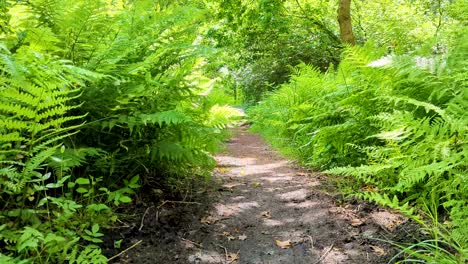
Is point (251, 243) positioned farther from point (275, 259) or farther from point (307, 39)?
point (307, 39)

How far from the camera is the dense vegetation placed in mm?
1792

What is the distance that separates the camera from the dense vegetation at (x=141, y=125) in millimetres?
1792

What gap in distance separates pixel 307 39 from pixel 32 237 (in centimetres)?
1109

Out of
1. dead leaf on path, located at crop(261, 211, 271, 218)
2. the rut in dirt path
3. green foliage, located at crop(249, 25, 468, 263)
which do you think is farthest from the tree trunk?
dead leaf on path, located at crop(261, 211, 271, 218)

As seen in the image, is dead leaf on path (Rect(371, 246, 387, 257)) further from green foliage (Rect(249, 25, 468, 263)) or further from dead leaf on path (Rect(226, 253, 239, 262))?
dead leaf on path (Rect(226, 253, 239, 262))

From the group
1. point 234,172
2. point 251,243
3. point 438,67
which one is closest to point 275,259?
point 251,243

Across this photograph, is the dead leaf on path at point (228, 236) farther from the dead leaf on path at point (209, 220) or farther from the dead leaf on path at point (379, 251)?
the dead leaf on path at point (379, 251)

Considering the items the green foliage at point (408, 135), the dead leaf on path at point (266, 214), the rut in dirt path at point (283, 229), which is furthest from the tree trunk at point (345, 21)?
the dead leaf on path at point (266, 214)

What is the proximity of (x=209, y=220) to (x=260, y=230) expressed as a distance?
0.38 metres

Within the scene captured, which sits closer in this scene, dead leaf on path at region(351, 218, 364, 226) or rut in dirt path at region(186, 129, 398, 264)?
rut in dirt path at region(186, 129, 398, 264)

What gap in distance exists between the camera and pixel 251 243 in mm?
2436

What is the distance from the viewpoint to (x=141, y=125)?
103 inches

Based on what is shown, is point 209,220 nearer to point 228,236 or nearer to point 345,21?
point 228,236

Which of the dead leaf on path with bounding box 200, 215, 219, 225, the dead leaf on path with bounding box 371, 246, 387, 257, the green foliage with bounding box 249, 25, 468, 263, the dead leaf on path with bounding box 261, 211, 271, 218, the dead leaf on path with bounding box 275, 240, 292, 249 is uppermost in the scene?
the green foliage with bounding box 249, 25, 468, 263
